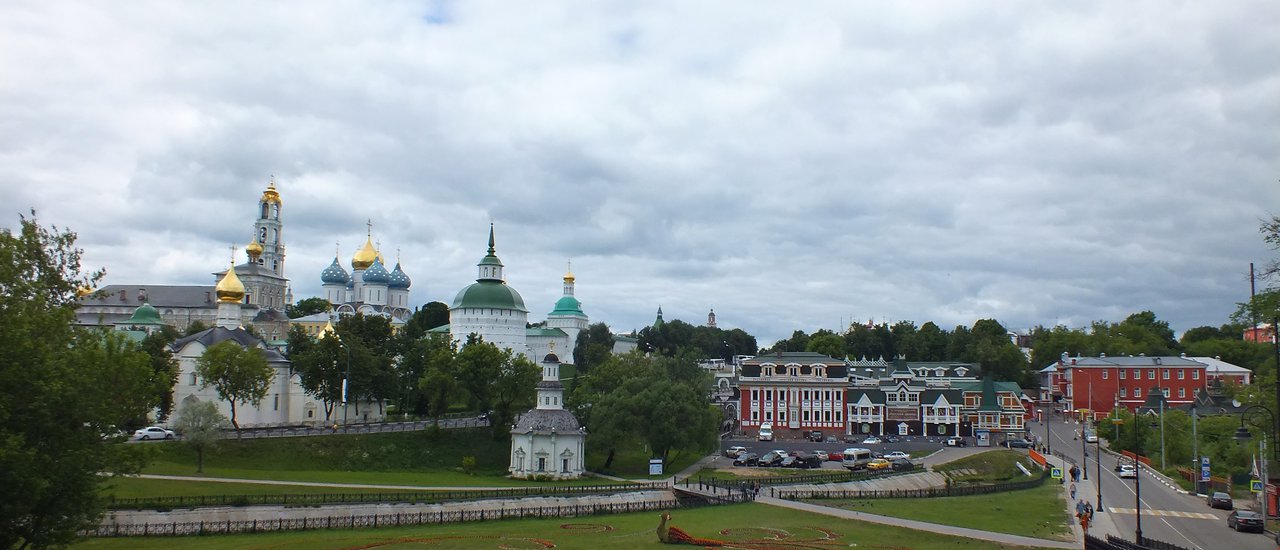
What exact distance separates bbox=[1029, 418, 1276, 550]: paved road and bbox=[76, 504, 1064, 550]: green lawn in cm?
997

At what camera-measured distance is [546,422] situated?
65.7 metres

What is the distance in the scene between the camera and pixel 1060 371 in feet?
383

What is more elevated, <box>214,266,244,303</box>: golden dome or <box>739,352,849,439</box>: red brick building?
<box>214,266,244,303</box>: golden dome

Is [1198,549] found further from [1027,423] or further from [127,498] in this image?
[1027,423]

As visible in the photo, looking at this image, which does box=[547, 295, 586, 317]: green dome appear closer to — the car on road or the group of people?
the car on road

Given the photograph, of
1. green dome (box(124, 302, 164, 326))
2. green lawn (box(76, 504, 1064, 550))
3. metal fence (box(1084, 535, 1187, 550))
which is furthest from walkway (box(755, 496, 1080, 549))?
green dome (box(124, 302, 164, 326))

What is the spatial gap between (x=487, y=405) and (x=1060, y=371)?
7645cm

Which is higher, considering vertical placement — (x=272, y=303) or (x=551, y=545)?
(x=272, y=303)

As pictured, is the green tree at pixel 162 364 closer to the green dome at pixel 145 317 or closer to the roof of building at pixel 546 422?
the roof of building at pixel 546 422

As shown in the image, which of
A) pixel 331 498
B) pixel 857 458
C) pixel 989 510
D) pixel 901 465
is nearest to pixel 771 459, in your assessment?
pixel 857 458

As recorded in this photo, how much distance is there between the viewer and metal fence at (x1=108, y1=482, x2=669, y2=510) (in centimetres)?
4122

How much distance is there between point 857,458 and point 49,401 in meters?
55.8

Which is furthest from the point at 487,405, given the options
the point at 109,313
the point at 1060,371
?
the point at 109,313

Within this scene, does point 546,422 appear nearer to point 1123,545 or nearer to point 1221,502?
point 1221,502
